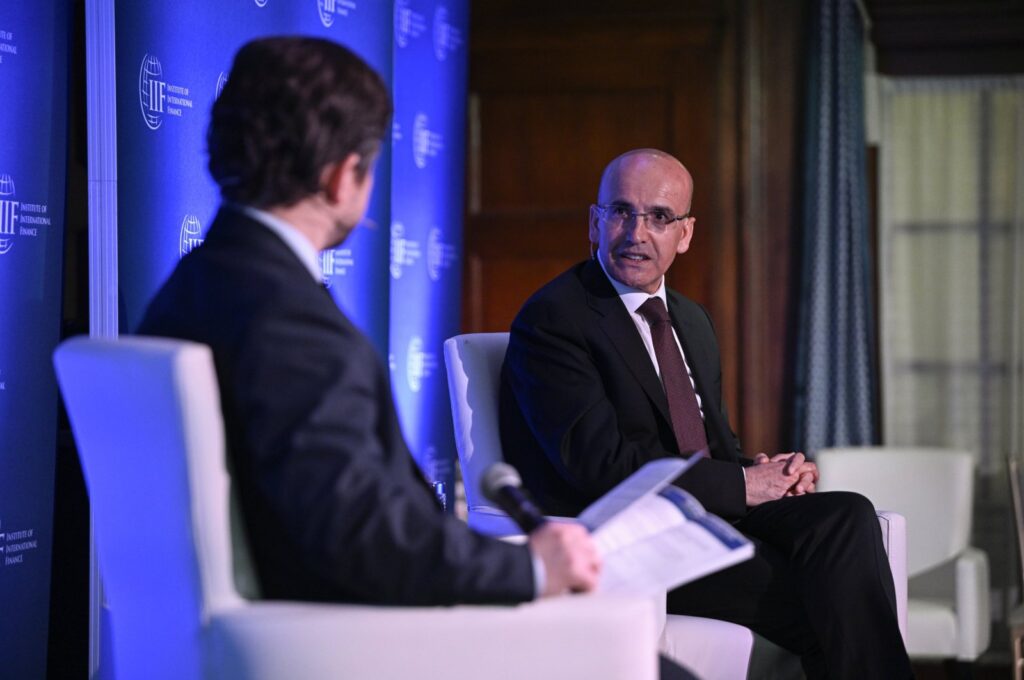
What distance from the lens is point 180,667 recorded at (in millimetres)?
1438

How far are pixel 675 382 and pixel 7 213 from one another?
5.04ft

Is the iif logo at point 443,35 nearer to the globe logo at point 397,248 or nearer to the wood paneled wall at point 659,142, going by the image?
the globe logo at point 397,248

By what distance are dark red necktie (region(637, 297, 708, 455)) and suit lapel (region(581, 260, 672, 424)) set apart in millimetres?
43

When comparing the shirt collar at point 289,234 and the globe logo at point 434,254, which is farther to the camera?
the globe logo at point 434,254

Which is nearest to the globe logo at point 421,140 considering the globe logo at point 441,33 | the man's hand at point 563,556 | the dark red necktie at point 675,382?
the globe logo at point 441,33

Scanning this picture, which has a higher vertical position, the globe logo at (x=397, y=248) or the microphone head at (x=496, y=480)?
the globe logo at (x=397, y=248)

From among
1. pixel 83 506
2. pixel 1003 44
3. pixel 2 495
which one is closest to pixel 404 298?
pixel 83 506

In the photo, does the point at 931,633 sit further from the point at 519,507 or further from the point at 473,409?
the point at 519,507

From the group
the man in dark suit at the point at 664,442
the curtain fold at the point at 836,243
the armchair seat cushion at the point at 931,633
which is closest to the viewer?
the man in dark suit at the point at 664,442

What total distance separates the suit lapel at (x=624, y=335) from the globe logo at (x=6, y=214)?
1.28 m

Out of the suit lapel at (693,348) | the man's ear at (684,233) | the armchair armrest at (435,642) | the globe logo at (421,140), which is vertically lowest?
the armchair armrest at (435,642)

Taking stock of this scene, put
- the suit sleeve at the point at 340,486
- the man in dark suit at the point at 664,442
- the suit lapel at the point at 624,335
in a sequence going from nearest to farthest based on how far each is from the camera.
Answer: the suit sleeve at the point at 340,486, the man in dark suit at the point at 664,442, the suit lapel at the point at 624,335

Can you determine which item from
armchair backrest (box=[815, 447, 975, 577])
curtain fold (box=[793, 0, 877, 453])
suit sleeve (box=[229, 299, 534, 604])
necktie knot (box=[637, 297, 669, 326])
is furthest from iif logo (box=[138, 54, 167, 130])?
curtain fold (box=[793, 0, 877, 453])

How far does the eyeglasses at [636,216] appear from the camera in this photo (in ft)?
9.15
